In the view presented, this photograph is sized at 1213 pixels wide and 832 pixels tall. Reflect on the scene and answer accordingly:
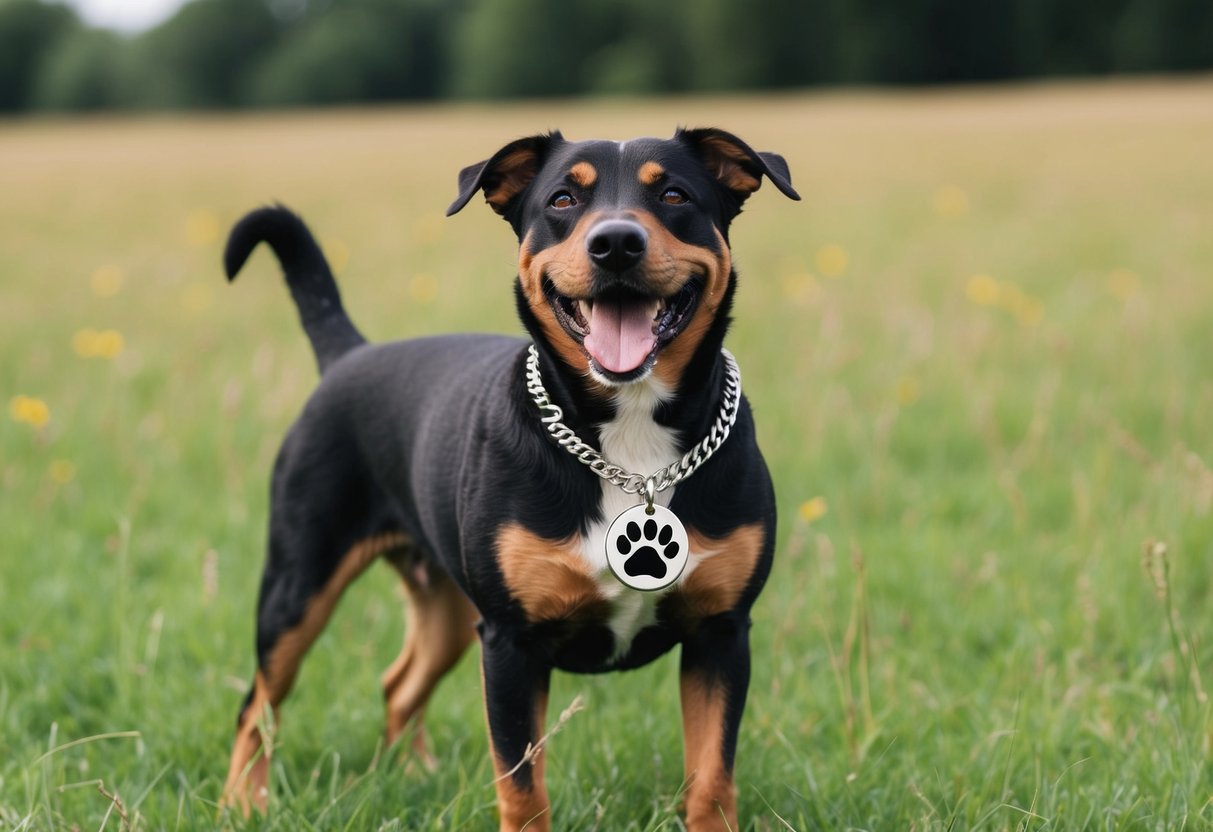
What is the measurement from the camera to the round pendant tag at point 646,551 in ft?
8.93

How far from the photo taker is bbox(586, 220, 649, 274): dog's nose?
2.65 meters

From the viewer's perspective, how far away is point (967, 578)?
464cm

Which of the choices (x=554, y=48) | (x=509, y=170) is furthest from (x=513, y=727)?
(x=554, y=48)

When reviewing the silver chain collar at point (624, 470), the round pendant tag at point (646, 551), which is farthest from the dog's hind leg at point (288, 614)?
the round pendant tag at point (646, 551)

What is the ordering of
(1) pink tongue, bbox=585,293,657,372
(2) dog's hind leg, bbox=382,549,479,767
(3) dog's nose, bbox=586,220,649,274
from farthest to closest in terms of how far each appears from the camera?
1. (2) dog's hind leg, bbox=382,549,479,767
2. (1) pink tongue, bbox=585,293,657,372
3. (3) dog's nose, bbox=586,220,649,274

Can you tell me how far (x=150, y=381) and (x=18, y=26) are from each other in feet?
292

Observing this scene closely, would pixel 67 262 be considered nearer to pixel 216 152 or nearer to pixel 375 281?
pixel 375 281

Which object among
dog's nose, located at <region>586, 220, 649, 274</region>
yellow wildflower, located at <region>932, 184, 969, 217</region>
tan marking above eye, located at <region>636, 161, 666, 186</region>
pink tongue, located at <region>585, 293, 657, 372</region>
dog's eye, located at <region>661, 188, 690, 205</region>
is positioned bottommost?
yellow wildflower, located at <region>932, 184, 969, 217</region>

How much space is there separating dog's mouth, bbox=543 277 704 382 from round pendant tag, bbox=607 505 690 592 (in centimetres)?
34

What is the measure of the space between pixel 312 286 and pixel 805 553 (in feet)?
7.13

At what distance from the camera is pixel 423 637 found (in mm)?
3938

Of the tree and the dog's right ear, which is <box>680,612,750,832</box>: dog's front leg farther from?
the tree

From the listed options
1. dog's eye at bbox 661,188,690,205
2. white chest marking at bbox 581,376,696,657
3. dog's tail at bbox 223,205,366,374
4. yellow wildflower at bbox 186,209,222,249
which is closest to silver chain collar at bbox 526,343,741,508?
white chest marking at bbox 581,376,696,657

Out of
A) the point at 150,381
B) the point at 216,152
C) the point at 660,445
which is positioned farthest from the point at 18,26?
the point at 660,445
